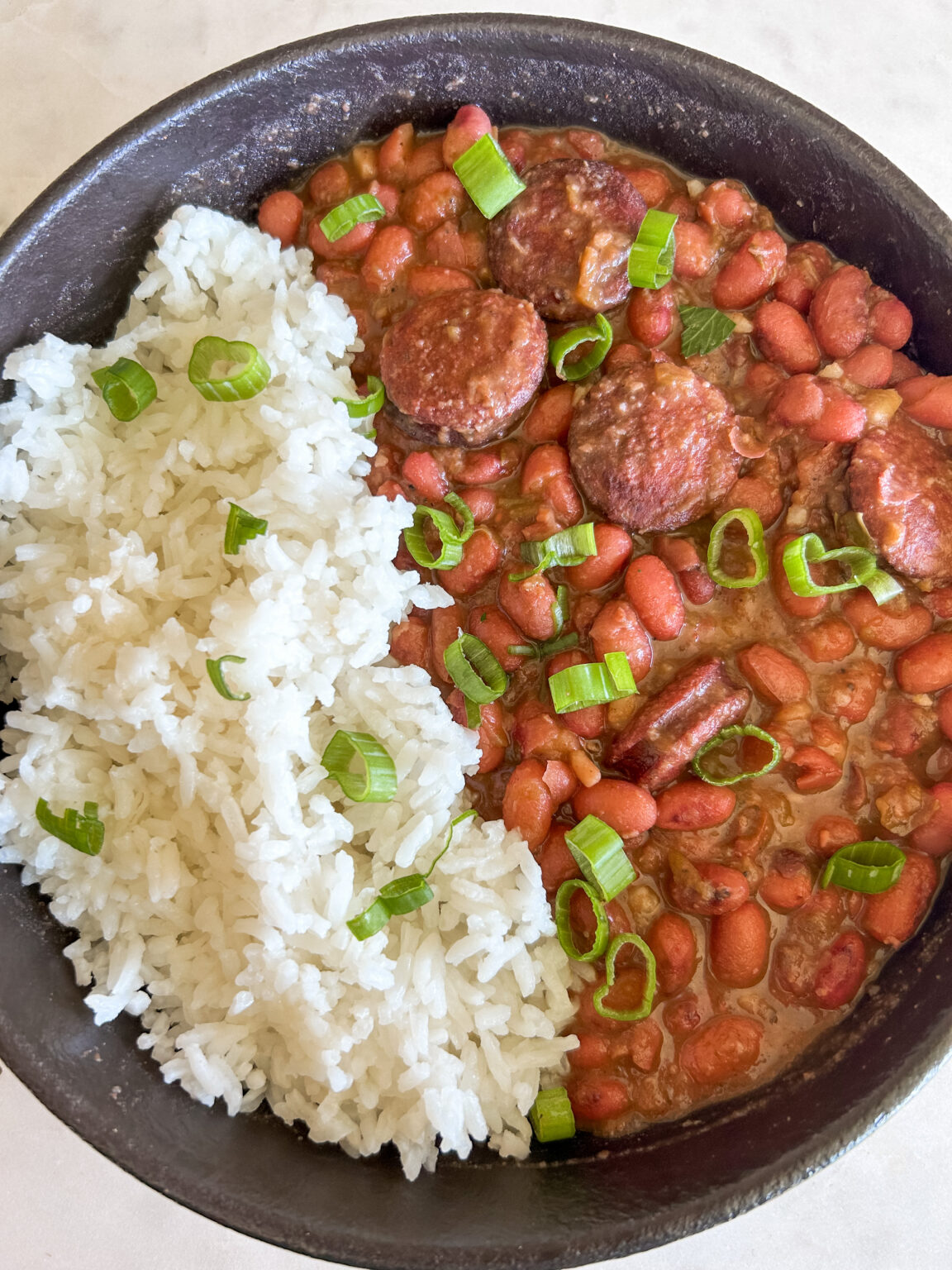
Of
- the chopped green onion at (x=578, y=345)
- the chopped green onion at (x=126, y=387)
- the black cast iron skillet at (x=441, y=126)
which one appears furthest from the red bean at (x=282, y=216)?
the chopped green onion at (x=578, y=345)

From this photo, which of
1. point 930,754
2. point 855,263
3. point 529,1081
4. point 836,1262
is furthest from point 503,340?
point 836,1262

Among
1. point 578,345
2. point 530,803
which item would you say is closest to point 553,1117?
point 530,803

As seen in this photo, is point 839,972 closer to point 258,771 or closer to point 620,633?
point 620,633

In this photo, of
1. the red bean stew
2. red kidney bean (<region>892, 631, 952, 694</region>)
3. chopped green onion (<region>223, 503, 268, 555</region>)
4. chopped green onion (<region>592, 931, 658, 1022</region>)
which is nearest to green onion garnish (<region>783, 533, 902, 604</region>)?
the red bean stew

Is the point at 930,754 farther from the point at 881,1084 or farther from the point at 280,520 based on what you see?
the point at 280,520

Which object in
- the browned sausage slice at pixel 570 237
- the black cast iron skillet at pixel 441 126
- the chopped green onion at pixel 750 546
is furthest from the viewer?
the browned sausage slice at pixel 570 237

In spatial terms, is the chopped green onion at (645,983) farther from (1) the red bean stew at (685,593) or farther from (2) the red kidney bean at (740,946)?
(2) the red kidney bean at (740,946)
